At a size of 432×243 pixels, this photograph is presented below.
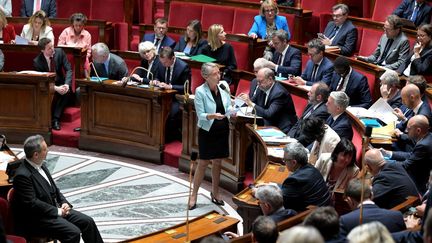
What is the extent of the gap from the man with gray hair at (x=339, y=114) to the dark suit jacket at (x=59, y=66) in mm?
3527

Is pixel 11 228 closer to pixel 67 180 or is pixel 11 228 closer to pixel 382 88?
pixel 67 180

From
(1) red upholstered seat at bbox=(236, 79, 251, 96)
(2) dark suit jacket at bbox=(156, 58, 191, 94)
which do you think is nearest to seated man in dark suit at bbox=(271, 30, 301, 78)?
(1) red upholstered seat at bbox=(236, 79, 251, 96)

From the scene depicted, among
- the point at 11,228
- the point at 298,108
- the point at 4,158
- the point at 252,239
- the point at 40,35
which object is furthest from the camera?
the point at 40,35

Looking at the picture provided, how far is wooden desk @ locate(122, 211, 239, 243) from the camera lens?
206 inches

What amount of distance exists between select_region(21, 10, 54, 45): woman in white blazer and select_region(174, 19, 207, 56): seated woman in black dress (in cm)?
161

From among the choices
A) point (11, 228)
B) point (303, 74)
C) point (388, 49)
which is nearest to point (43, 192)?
point (11, 228)

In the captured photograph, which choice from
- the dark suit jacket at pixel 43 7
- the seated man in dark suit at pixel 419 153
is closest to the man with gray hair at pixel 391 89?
the seated man in dark suit at pixel 419 153

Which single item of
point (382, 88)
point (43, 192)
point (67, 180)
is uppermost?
point (382, 88)

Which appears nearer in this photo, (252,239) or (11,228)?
(252,239)

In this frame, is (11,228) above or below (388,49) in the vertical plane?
below

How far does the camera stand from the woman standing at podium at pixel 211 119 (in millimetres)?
6934

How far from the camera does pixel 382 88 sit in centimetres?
720

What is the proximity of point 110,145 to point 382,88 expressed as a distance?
297cm

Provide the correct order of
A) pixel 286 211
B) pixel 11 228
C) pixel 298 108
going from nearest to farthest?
1. pixel 286 211
2. pixel 11 228
3. pixel 298 108
